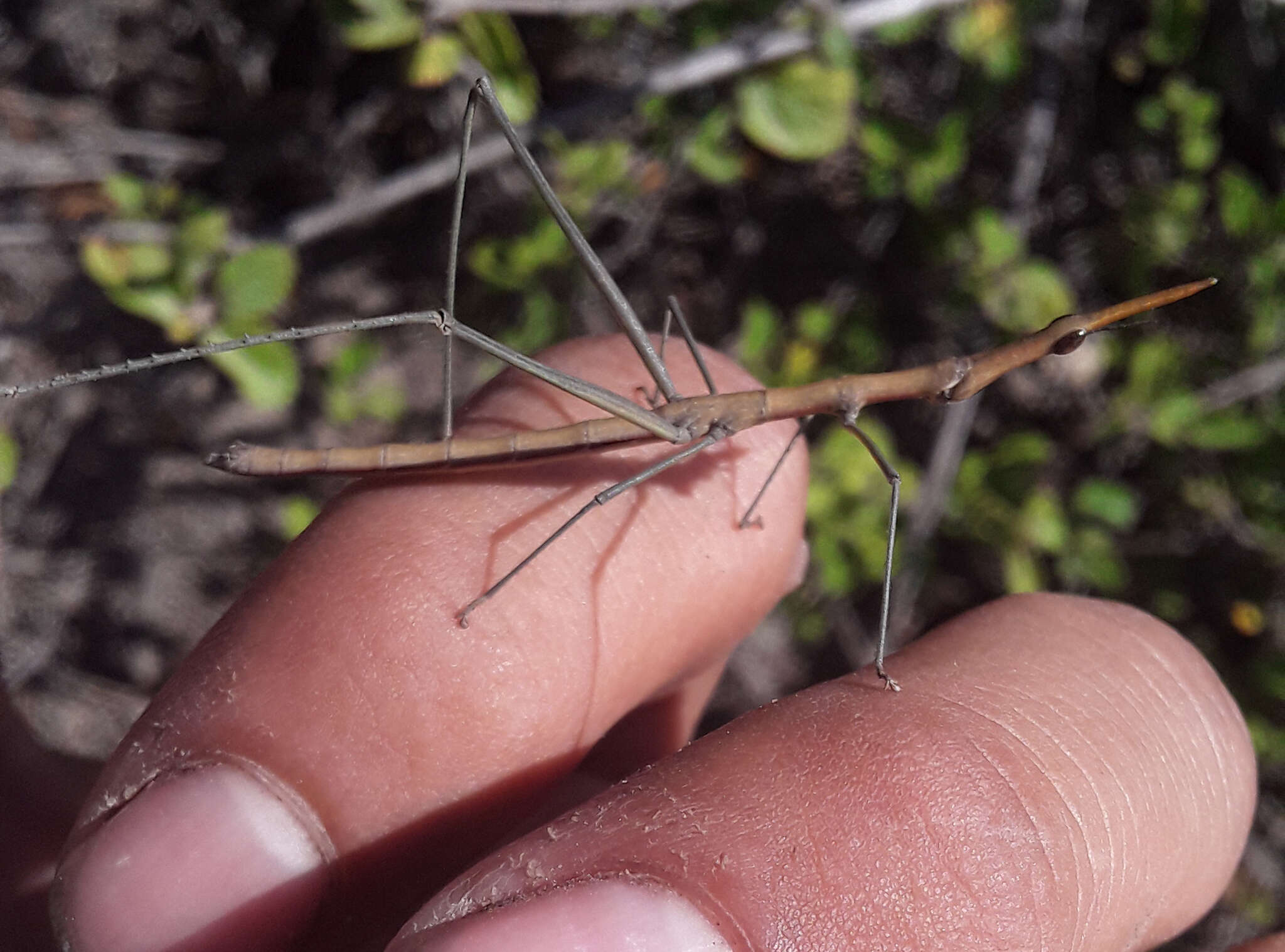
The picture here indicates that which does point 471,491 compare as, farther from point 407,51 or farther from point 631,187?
point 407,51

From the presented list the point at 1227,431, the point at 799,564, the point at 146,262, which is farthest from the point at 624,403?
the point at 1227,431

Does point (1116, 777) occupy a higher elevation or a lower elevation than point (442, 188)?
lower

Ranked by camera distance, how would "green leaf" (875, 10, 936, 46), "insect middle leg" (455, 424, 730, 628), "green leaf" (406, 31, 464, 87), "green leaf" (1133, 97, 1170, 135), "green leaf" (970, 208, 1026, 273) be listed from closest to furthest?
"insect middle leg" (455, 424, 730, 628), "green leaf" (406, 31, 464, 87), "green leaf" (875, 10, 936, 46), "green leaf" (970, 208, 1026, 273), "green leaf" (1133, 97, 1170, 135)

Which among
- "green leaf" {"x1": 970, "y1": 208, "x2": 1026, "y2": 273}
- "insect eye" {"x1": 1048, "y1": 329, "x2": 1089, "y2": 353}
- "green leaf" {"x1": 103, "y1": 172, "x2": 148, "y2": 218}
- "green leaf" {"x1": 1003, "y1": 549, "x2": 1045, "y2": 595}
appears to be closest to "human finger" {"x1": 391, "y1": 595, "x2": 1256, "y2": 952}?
"insect eye" {"x1": 1048, "y1": 329, "x2": 1089, "y2": 353}

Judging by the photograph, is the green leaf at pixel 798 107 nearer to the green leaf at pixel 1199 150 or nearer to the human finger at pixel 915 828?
the green leaf at pixel 1199 150

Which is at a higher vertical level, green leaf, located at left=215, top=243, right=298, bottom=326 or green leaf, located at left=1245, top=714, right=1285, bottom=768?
green leaf, located at left=215, top=243, right=298, bottom=326

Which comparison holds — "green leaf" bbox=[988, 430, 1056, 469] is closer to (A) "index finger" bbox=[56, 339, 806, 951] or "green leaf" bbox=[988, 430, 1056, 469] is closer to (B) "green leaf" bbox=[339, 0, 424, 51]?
(A) "index finger" bbox=[56, 339, 806, 951]

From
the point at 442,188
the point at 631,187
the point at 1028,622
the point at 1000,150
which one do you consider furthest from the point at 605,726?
the point at 1000,150

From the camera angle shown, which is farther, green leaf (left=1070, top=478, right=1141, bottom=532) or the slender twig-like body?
green leaf (left=1070, top=478, right=1141, bottom=532)
